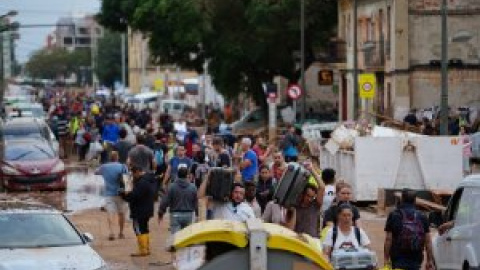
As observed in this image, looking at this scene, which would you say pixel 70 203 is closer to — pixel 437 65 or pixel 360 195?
pixel 360 195

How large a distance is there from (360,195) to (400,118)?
2168 cm

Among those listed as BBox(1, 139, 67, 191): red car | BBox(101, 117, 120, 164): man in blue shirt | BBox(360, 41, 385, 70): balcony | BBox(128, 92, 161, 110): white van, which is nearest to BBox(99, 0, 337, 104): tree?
BBox(360, 41, 385, 70): balcony

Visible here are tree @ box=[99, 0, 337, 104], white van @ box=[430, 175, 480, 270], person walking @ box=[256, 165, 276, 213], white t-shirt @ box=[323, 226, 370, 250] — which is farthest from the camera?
tree @ box=[99, 0, 337, 104]

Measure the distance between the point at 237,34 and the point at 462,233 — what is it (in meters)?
46.6

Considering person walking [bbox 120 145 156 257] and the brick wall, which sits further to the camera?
the brick wall

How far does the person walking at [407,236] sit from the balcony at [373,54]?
38.2 metres

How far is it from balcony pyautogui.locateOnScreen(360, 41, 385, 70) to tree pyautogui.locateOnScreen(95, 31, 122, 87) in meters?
108

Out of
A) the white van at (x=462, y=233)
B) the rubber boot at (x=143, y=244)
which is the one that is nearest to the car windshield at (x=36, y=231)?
the rubber boot at (x=143, y=244)

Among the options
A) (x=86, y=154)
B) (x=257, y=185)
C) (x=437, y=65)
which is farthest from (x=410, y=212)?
(x=437, y=65)

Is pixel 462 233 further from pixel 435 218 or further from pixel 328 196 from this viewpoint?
pixel 328 196

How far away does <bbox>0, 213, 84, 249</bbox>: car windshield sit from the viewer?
16.8 meters

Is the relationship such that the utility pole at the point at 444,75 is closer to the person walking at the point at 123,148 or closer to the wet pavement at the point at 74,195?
the person walking at the point at 123,148

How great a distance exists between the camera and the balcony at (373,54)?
53406 mm

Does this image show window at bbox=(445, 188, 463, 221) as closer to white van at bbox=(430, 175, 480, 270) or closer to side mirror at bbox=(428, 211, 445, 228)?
white van at bbox=(430, 175, 480, 270)
